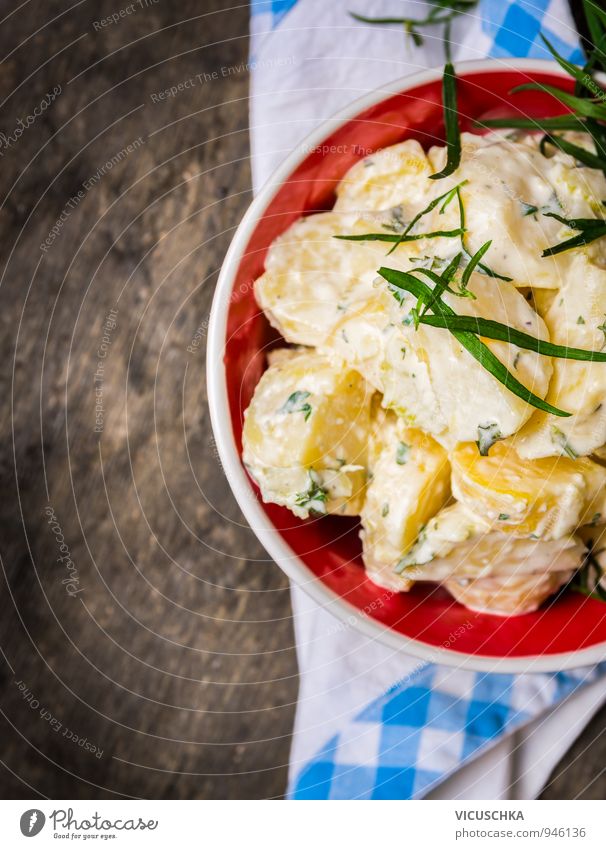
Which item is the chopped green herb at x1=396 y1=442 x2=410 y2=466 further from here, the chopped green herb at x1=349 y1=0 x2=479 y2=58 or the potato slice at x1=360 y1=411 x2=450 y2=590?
the chopped green herb at x1=349 y1=0 x2=479 y2=58

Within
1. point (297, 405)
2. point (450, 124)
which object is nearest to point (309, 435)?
point (297, 405)

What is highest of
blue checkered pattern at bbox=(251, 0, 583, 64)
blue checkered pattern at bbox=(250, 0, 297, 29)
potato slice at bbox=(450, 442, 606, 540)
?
blue checkered pattern at bbox=(250, 0, 297, 29)

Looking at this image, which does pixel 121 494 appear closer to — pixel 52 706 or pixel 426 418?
pixel 52 706

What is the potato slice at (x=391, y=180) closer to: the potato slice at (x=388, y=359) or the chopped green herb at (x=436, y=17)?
the potato slice at (x=388, y=359)

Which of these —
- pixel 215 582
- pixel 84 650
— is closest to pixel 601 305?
pixel 215 582

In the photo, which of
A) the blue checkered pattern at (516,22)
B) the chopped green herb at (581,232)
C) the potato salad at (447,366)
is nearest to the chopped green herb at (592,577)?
the potato salad at (447,366)

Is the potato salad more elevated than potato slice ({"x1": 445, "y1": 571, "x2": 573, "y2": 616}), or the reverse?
the potato salad

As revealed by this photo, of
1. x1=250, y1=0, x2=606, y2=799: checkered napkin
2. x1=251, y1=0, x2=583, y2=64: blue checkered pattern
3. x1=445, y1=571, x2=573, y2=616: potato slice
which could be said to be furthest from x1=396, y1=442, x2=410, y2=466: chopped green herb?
x1=251, y1=0, x2=583, y2=64: blue checkered pattern

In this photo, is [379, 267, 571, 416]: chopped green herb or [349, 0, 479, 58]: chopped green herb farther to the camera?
[349, 0, 479, 58]: chopped green herb

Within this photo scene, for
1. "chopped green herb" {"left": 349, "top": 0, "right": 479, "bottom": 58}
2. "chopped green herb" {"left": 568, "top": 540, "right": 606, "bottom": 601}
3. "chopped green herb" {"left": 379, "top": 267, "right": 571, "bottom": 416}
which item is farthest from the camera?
"chopped green herb" {"left": 349, "top": 0, "right": 479, "bottom": 58}
